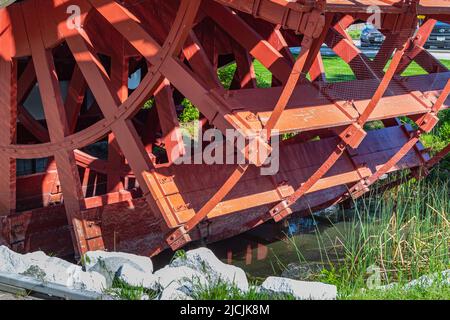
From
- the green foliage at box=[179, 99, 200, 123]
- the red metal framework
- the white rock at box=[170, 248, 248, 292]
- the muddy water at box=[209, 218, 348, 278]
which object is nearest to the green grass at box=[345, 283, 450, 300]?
the white rock at box=[170, 248, 248, 292]

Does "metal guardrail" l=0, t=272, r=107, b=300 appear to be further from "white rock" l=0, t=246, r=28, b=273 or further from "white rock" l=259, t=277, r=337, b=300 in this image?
"white rock" l=259, t=277, r=337, b=300

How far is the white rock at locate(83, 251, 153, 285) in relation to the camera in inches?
234

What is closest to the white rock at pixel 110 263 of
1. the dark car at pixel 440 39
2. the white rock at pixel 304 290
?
the white rock at pixel 304 290

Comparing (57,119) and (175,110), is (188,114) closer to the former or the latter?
(175,110)

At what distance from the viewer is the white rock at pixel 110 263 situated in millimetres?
5940

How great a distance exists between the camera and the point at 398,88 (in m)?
8.52

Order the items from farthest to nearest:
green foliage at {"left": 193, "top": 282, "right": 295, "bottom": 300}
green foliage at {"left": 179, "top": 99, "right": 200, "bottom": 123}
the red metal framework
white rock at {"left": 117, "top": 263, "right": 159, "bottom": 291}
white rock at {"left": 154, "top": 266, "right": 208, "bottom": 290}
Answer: green foliage at {"left": 179, "top": 99, "right": 200, "bottom": 123}, the red metal framework, white rock at {"left": 117, "top": 263, "right": 159, "bottom": 291}, white rock at {"left": 154, "top": 266, "right": 208, "bottom": 290}, green foliage at {"left": 193, "top": 282, "right": 295, "bottom": 300}

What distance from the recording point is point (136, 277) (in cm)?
564

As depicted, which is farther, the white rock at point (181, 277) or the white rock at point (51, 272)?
the white rock at point (51, 272)

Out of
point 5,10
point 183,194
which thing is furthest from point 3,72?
point 183,194

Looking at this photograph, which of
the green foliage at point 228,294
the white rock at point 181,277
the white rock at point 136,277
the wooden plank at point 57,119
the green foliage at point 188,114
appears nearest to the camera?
the green foliage at point 228,294

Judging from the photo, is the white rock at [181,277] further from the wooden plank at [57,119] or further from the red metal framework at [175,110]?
the wooden plank at [57,119]

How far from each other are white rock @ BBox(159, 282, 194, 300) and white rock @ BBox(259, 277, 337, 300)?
55cm

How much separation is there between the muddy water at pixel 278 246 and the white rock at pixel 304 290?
2.67 meters
